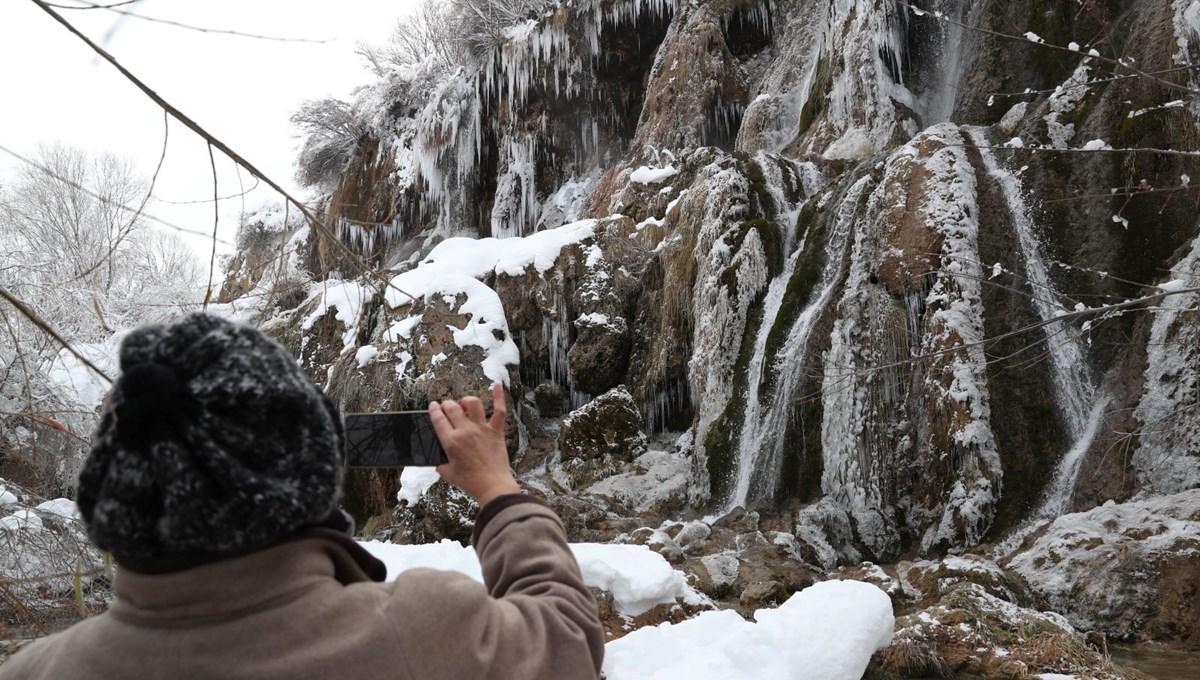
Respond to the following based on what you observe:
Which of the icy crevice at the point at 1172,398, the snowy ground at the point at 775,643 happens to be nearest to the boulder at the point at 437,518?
the snowy ground at the point at 775,643

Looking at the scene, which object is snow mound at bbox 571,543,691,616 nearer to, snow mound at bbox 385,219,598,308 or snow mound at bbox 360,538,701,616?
snow mound at bbox 360,538,701,616

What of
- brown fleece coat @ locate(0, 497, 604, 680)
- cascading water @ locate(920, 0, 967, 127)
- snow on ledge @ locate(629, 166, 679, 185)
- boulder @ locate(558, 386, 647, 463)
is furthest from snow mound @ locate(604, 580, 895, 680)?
snow on ledge @ locate(629, 166, 679, 185)

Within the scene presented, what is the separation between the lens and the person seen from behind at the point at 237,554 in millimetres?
832

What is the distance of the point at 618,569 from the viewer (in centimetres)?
418

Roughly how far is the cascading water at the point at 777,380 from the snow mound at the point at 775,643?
186 inches

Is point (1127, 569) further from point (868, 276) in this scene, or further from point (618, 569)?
point (868, 276)

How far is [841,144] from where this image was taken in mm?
11148

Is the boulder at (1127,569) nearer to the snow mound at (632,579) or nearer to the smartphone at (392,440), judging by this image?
the snow mound at (632,579)

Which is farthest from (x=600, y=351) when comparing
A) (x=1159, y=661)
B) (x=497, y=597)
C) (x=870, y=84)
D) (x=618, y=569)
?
(x=497, y=597)

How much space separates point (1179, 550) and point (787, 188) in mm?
6512

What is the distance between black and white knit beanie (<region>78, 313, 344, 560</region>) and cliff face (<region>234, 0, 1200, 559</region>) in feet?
2.83

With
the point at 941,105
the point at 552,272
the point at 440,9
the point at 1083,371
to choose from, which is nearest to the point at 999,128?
the point at 941,105

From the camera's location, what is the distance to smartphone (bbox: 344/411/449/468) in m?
1.33

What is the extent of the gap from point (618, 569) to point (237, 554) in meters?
3.50
